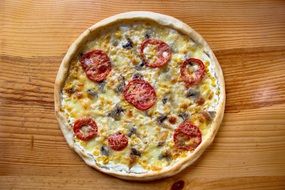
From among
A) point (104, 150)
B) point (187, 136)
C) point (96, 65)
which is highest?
point (96, 65)

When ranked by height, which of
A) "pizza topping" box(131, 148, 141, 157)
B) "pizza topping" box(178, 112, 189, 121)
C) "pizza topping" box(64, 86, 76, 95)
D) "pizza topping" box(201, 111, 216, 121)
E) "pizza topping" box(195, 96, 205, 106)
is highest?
"pizza topping" box(195, 96, 205, 106)

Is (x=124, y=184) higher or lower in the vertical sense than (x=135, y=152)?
lower

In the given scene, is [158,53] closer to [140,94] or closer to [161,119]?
[140,94]

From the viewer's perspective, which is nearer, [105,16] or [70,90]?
[70,90]

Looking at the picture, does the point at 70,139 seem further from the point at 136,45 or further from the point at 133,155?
the point at 136,45

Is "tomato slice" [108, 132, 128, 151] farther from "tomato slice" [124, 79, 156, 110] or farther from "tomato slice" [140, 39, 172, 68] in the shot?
"tomato slice" [140, 39, 172, 68]

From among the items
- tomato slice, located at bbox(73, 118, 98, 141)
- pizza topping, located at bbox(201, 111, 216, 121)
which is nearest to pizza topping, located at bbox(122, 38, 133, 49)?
tomato slice, located at bbox(73, 118, 98, 141)

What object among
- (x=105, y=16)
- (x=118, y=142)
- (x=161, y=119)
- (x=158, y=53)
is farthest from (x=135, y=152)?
(x=105, y=16)
